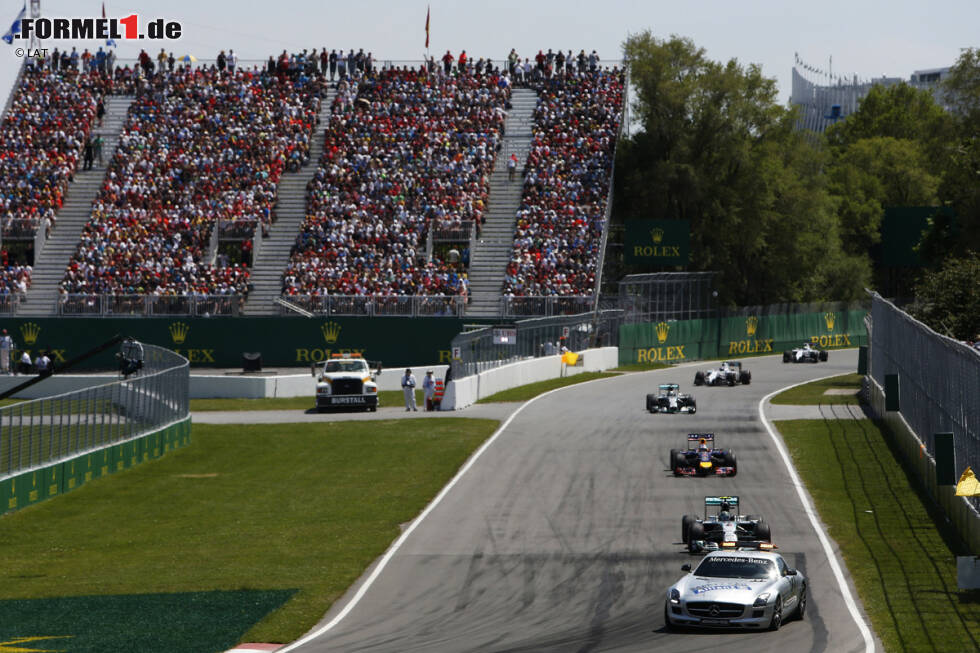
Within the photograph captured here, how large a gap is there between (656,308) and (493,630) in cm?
5377

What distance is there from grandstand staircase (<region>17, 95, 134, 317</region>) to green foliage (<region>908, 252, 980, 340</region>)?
4200cm

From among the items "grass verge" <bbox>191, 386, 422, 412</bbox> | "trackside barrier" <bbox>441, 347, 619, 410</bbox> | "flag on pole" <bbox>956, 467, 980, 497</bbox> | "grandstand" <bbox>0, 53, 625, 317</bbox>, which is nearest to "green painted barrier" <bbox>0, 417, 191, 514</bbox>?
"grass verge" <bbox>191, 386, 422, 412</bbox>

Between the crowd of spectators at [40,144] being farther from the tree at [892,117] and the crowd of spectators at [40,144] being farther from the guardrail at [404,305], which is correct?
the tree at [892,117]

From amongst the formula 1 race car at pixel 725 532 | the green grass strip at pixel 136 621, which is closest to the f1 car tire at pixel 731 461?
the formula 1 race car at pixel 725 532

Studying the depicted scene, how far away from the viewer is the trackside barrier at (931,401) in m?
24.0

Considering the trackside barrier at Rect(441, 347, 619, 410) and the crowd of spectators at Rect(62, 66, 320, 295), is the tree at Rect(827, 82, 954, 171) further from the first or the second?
the trackside barrier at Rect(441, 347, 619, 410)

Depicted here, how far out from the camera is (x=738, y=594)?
18.5 metres

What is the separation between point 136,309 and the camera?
66.0 meters

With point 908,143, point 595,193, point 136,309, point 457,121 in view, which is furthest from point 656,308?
point 908,143

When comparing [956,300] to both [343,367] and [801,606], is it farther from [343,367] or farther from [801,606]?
[801,606]

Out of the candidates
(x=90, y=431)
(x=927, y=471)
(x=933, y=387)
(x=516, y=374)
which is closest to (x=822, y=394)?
(x=516, y=374)

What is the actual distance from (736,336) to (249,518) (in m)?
53.5

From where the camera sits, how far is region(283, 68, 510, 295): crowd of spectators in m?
68.3

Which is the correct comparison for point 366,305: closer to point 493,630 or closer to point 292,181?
point 292,181
